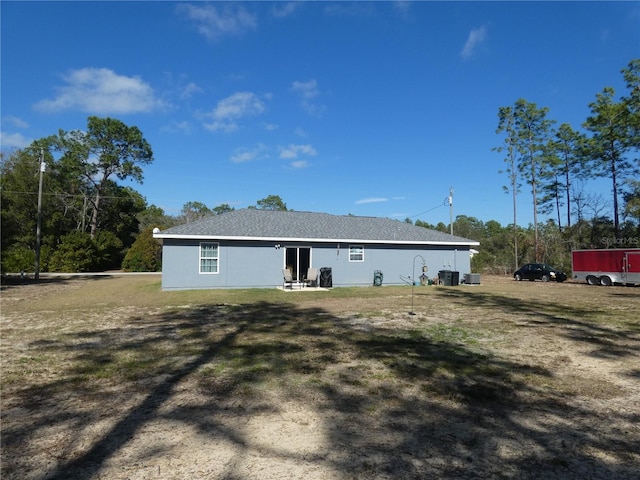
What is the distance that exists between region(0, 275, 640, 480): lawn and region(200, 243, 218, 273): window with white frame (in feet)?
29.9

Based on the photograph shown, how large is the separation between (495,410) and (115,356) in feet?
18.3

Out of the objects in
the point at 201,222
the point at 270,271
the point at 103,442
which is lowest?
the point at 103,442

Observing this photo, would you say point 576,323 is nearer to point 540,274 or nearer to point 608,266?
point 608,266

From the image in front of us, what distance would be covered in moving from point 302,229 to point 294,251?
11.0ft

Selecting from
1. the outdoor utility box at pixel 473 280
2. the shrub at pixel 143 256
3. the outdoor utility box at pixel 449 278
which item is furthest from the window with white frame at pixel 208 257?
the shrub at pixel 143 256

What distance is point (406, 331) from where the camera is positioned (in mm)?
8250

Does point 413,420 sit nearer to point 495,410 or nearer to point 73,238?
point 495,410

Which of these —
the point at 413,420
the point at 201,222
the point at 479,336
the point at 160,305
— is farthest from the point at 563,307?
the point at 201,222

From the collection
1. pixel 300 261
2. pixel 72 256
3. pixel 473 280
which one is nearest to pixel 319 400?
pixel 300 261

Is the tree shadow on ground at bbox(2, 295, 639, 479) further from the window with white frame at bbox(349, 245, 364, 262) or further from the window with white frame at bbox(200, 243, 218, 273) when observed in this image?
the window with white frame at bbox(349, 245, 364, 262)

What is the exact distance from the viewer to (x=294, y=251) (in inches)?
934

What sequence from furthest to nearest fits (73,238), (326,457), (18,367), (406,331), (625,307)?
(73,238) → (625,307) → (406,331) → (18,367) → (326,457)

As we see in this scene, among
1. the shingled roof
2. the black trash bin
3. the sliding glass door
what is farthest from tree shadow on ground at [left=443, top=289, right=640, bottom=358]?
the sliding glass door

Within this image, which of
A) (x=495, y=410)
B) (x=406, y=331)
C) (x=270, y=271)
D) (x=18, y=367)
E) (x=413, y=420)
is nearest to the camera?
(x=413, y=420)
